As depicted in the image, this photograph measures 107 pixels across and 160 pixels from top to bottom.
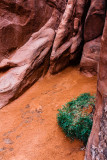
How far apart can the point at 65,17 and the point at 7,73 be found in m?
2.56

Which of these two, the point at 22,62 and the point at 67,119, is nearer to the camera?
the point at 67,119

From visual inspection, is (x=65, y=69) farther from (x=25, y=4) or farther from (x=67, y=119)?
(x=67, y=119)

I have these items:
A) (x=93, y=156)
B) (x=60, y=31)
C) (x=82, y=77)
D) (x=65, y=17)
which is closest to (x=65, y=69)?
(x=82, y=77)

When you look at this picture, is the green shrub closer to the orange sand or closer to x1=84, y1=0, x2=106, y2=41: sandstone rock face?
the orange sand

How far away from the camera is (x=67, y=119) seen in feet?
10.2

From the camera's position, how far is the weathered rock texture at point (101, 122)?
206 cm

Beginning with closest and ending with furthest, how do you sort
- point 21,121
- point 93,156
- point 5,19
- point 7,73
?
point 93,156 → point 21,121 → point 7,73 → point 5,19

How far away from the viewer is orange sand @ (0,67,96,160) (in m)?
2.83

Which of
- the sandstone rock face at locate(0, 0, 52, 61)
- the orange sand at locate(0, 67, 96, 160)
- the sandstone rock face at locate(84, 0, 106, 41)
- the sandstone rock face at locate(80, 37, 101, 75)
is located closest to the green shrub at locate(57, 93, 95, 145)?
the orange sand at locate(0, 67, 96, 160)

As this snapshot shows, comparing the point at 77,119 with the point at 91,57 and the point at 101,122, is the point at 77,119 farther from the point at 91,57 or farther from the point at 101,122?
the point at 91,57

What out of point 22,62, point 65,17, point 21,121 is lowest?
point 21,121

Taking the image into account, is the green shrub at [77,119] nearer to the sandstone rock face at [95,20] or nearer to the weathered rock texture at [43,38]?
the weathered rock texture at [43,38]

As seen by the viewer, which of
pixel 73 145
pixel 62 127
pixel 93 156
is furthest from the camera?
pixel 62 127

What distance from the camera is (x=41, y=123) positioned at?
11.5ft
